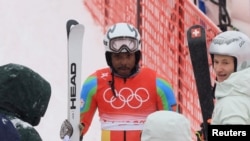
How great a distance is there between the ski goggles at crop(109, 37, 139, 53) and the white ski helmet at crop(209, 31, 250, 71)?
2.04 feet

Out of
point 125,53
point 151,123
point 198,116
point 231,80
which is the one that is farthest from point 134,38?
point 198,116

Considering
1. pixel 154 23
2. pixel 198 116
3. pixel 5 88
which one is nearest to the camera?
pixel 5 88

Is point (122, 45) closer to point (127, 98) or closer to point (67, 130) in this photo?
point (127, 98)

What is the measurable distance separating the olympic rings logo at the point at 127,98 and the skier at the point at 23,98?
2.09 metres

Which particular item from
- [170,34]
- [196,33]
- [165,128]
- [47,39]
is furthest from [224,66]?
[47,39]

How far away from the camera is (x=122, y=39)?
6.57 m

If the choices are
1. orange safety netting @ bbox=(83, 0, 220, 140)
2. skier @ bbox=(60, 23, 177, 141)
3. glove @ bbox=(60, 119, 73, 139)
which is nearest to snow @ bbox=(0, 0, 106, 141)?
orange safety netting @ bbox=(83, 0, 220, 140)

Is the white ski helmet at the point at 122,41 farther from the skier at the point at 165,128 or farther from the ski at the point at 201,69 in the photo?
the skier at the point at 165,128

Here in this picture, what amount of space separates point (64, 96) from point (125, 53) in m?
3.05

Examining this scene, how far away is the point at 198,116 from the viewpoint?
9.34 metres

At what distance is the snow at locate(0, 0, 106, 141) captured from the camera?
32.2 feet

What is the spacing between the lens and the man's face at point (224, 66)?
603 centimetres

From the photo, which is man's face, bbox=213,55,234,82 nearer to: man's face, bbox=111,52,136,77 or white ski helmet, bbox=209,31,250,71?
white ski helmet, bbox=209,31,250,71

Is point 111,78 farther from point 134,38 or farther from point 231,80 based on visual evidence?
point 231,80
